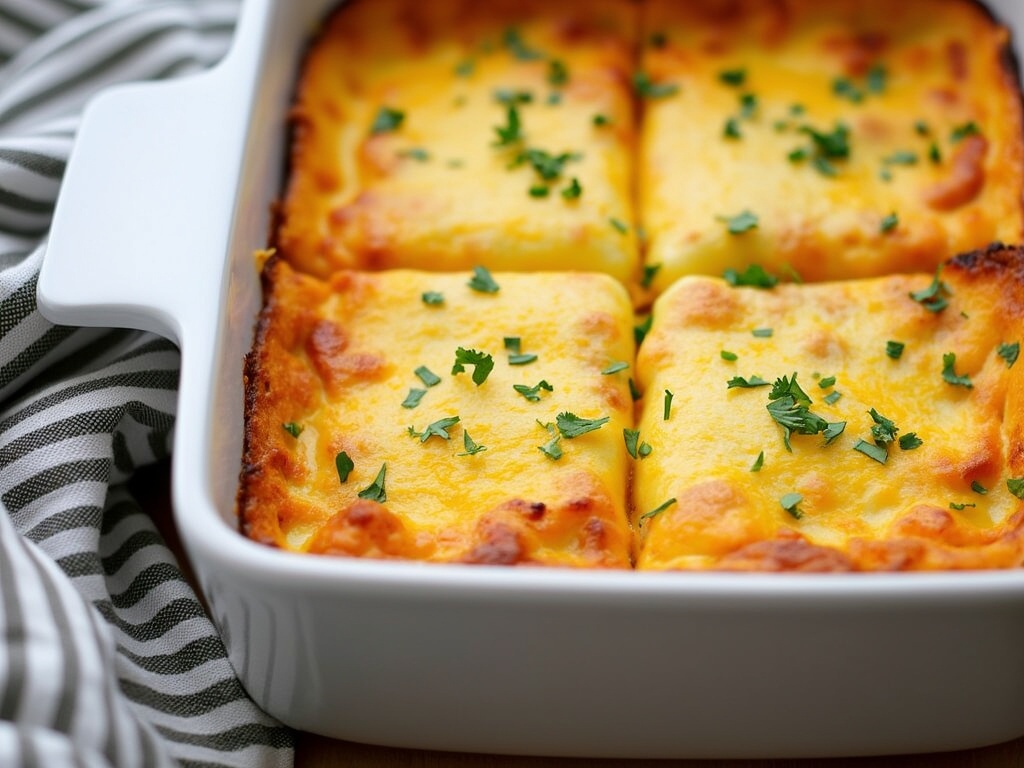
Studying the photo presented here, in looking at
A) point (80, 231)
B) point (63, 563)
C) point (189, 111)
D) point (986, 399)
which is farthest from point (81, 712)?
point (986, 399)

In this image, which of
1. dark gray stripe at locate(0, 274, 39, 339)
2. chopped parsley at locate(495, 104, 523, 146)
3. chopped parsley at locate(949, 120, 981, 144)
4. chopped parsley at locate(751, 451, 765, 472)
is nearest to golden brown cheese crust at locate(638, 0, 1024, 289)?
chopped parsley at locate(949, 120, 981, 144)

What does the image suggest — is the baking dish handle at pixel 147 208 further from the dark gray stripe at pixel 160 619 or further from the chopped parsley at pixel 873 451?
the chopped parsley at pixel 873 451

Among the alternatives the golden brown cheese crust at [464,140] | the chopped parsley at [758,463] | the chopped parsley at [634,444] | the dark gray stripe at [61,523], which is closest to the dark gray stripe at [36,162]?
the golden brown cheese crust at [464,140]

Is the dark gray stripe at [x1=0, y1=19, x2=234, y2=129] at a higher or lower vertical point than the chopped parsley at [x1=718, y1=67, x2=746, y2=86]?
lower

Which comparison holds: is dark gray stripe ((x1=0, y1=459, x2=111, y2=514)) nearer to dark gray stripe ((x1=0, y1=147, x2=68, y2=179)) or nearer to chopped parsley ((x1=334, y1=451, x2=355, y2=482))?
chopped parsley ((x1=334, y1=451, x2=355, y2=482))

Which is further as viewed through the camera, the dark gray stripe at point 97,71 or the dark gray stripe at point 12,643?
the dark gray stripe at point 97,71

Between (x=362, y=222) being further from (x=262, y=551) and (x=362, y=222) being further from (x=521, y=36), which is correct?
(x=262, y=551)
